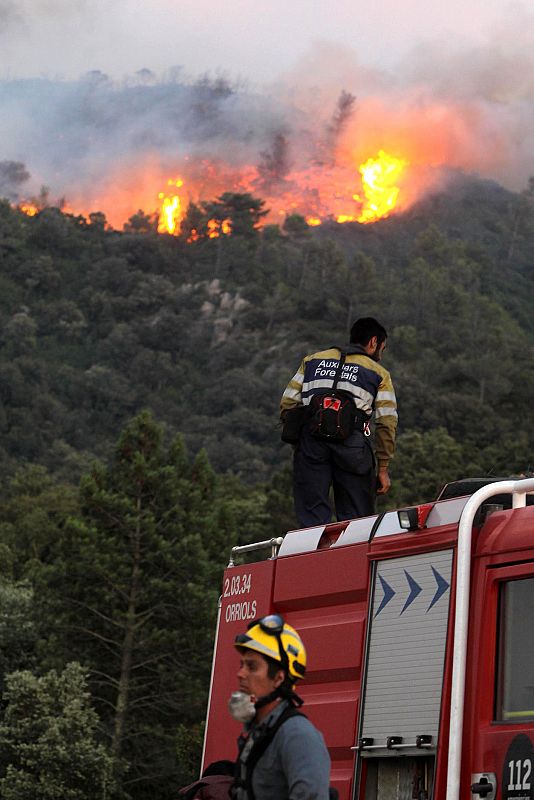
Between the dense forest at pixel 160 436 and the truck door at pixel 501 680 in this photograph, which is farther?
the dense forest at pixel 160 436

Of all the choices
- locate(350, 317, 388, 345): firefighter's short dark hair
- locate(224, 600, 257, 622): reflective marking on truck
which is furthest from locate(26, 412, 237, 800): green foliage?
locate(224, 600, 257, 622): reflective marking on truck

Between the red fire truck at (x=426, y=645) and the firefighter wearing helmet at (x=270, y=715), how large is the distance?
1.26 metres

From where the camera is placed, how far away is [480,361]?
13538cm

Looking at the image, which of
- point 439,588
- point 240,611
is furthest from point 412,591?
point 240,611

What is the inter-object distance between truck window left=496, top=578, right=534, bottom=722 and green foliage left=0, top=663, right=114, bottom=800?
40311 mm

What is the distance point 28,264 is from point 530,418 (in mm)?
86414

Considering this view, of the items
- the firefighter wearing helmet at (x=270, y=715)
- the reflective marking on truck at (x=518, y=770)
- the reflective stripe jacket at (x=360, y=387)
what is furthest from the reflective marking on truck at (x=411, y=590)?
the reflective stripe jacket at (x=360, y=387)

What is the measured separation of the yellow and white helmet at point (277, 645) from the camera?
5.22m

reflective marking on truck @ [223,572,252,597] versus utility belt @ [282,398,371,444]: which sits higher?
utility belt @ [282,398,371,444]

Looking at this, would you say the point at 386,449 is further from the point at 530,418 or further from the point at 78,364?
the point at 78,364

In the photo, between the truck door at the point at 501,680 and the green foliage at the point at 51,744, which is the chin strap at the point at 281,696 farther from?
the green foliage at the point at 51,744

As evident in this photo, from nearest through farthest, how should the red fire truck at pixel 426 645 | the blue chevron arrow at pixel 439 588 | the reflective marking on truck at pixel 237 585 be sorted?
the red fire truck at pixel 426 645 → the blue chevron arrow at pixel 439 588 → the reflective marking on truck at pixel 237 585

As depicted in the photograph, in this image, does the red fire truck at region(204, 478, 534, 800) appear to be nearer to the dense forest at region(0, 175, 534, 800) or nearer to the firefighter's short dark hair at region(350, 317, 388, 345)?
the dense forest at region(0, 175, 534, 800)

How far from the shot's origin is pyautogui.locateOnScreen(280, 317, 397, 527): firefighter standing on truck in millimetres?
9492
